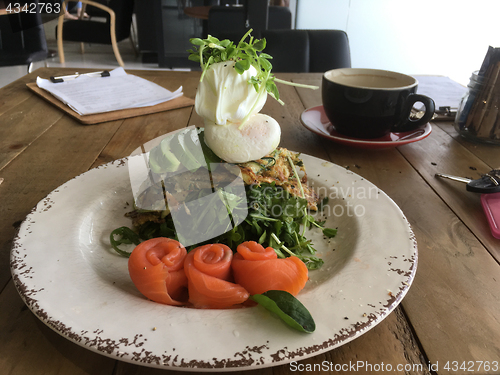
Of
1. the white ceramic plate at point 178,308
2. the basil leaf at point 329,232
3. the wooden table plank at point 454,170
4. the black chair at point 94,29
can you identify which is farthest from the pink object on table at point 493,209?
the black chair at point 94,29

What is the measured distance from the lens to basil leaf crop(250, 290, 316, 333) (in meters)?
0.44

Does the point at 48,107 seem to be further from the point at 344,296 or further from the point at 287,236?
the point at 344,296

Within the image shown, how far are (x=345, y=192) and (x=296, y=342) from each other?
461 millimetres

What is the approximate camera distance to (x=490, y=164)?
1064mm

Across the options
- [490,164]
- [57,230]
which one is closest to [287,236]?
[57,230]

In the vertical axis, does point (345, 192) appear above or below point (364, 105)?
below

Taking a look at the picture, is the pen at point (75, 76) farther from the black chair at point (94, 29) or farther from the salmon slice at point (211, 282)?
the black chair at point (94, 29)

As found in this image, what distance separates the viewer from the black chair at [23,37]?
2.73 metres

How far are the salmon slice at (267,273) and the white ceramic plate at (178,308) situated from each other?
28 mm

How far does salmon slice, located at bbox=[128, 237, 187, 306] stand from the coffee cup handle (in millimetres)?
812

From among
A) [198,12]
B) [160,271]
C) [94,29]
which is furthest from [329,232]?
[94,29]

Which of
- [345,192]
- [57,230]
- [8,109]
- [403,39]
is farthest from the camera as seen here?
[403,39]

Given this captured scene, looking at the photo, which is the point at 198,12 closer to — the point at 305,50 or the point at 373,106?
the point at 305,50

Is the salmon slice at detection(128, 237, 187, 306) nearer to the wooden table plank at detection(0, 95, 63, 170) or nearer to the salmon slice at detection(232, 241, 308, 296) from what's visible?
the salmon slice at detection(232, 241, 308, 296)
